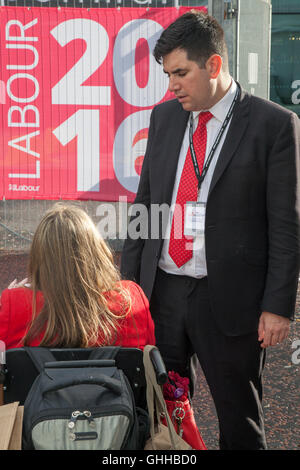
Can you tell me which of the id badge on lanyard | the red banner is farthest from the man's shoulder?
the red banner

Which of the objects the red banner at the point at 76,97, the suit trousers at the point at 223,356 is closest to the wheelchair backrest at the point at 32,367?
the suit trousers at the point at 223,356

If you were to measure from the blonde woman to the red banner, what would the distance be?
418 centimetres

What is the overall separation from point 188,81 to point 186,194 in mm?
468

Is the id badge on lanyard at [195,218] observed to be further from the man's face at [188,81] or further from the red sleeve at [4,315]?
the red sleeve at [4,315]

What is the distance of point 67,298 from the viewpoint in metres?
2.15

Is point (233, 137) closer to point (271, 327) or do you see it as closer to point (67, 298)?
point (271, 327)

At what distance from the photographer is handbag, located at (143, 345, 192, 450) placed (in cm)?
202

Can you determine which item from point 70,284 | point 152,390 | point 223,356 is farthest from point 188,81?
point 152,390

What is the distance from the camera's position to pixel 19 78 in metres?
6.27

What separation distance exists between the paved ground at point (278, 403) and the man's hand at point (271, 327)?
120cm

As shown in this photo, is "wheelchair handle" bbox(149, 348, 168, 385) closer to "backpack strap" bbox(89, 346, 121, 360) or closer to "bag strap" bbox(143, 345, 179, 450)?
"bag strap" bbox(143, 345, 179, 450)
